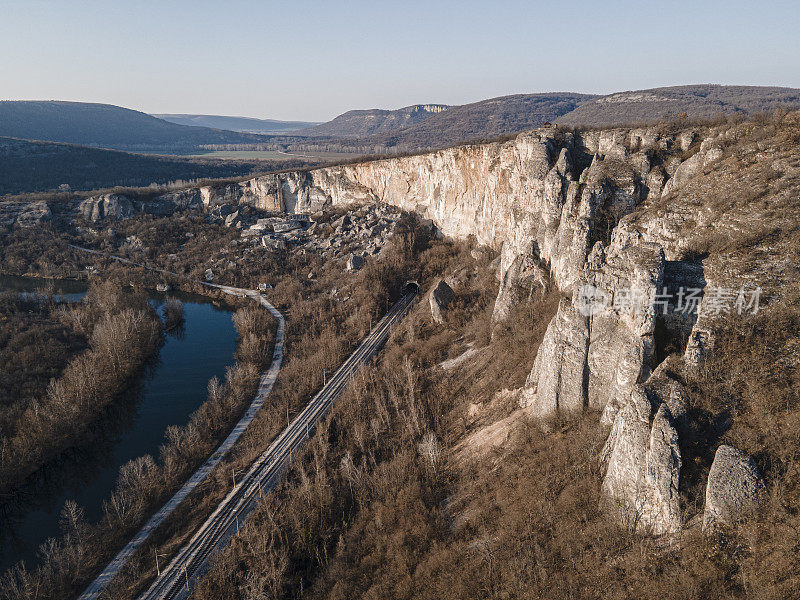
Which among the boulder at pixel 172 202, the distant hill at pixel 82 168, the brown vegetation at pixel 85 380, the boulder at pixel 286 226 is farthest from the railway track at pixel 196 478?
the distant hill at pixel 82 168

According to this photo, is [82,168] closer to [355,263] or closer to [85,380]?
[355,263]

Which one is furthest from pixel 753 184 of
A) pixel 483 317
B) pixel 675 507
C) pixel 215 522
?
pixel 215 522

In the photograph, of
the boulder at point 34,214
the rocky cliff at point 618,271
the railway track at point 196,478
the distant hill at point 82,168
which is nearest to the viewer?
the rocky cliff at point 618,271

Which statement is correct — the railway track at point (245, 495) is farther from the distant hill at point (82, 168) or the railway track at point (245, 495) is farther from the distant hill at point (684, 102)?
the distant hill at point (82, 168)

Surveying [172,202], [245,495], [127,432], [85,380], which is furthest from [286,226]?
[245,495]

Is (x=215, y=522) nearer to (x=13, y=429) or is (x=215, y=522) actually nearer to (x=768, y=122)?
(x=13, y=429)
